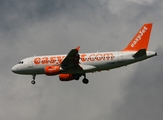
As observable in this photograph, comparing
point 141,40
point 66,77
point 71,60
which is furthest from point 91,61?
point 141,40

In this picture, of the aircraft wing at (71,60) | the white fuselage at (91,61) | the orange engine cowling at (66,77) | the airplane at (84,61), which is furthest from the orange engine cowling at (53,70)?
the orange engine cowling at (66,77)

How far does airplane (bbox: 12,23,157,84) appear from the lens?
71.8 metres

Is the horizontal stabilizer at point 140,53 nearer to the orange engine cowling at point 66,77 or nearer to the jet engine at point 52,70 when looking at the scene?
the jet engine at point 52,70

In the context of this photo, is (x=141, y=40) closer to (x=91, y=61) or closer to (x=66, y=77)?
(x=91, y=61)

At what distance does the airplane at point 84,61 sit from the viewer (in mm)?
71812

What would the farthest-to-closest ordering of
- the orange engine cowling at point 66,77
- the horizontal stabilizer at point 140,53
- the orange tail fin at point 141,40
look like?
1. the orange engine cowling at point 66,77
2. the orange tail fin at point 141,40
3. the horizontal stabilizer at point 140,53

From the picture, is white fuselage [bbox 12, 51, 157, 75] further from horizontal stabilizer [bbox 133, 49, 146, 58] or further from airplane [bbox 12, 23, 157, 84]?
horizontal stabilizer [bbox 133, 49, 146, 58]

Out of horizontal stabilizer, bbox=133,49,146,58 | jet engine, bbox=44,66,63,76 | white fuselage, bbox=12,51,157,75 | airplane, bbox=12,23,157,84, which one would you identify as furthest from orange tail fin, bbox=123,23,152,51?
jet engine, bbox=44,66,63,76

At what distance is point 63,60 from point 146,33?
13.5 metres

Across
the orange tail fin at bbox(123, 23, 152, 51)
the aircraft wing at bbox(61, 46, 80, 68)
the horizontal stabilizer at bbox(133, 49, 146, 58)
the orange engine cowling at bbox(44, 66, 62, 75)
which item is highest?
the orange tail fin at bbox(123, 23, 152, 51)

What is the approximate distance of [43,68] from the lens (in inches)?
2948

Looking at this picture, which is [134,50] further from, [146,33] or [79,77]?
[79,77]

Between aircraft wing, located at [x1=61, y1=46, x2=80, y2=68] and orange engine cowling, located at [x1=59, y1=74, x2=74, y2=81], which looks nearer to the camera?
aircraft wing, located at [x1=61, y1=46, x2=80, y2=68]

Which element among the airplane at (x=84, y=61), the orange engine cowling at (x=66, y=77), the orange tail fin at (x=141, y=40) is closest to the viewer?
the airplane at (x=84, y=61)
